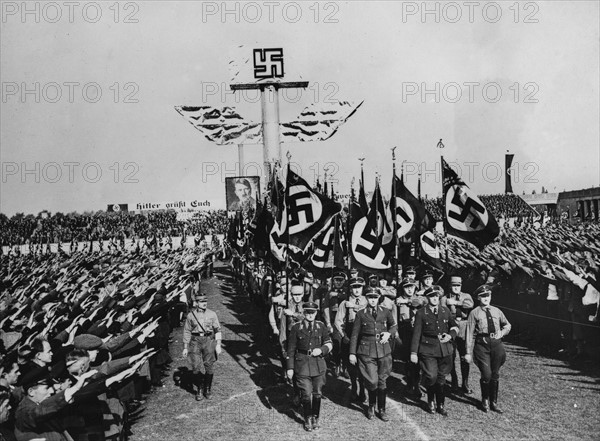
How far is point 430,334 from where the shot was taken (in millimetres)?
7379

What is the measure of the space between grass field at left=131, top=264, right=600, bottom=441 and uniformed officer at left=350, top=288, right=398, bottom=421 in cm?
37

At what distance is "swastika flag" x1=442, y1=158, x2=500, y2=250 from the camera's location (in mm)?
9406

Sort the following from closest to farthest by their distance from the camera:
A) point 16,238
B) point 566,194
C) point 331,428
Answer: point 331,428 < point 16,238 < point 566,194

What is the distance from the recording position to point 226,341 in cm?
1252

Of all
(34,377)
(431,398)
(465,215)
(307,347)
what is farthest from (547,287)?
(34,377)

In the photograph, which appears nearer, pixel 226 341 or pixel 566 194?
pixel 226 341

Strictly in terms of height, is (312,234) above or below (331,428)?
above

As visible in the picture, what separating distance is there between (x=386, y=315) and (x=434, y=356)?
0.83 meters

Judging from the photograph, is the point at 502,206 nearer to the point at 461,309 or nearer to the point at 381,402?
the point at 461,309

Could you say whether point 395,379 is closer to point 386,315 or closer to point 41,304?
point 386,315

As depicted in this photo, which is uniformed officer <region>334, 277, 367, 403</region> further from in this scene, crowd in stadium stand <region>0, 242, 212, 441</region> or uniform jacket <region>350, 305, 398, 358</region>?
crowd in stadium stand <region>0, 242, 212, 441</region>

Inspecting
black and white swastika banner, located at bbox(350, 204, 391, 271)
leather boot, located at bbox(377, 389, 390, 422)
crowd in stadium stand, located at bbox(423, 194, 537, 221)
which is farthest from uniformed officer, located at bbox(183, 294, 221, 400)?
crowd in stadium stand, located at bbox(423, 194, 537, 221)

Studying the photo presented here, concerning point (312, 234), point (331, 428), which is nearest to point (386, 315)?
point (331, 428)

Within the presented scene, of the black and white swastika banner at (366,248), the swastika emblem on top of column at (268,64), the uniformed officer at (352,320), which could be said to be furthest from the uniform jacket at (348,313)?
the swastika emblem on top of column at (268,64)
